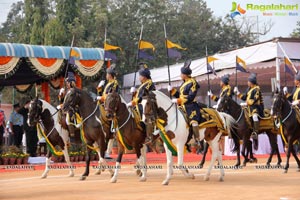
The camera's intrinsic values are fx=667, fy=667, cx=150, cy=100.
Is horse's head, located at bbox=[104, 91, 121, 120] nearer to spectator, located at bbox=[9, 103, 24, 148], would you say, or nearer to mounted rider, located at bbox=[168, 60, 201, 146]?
mounted rider, located at bbox=[168, 60, 201, 146]

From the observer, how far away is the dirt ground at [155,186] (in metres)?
10.1

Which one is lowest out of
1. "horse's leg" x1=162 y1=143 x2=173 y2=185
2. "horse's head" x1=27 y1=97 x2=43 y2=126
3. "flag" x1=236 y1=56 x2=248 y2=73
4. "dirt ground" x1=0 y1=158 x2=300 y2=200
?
"dirt ground" x1=0 y1=158 x2=300 y2=200

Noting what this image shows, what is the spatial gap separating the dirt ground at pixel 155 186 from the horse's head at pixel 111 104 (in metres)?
1.29

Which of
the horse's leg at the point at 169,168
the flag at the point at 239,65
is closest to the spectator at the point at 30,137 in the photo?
the flag at the point at 239,65

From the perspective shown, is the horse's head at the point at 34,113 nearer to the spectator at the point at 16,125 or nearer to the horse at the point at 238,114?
the horse at the point at 238,114

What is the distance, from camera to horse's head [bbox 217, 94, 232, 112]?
16198 millimetres

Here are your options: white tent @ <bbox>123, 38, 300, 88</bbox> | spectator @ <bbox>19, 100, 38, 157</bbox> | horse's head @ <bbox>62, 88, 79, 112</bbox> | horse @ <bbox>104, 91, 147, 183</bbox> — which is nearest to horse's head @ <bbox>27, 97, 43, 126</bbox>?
horse's head @ <bbox>62, 88, 79, 112</bbox>

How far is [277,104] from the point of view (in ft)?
47.4

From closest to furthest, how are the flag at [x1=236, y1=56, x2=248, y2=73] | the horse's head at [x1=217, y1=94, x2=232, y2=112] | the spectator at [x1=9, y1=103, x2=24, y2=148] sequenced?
the horse's head at [x1=217, y1=94, x2=232, y2=112] → the flag at [x1=236, y1=56, x2=248, y2=73] → the spectator at [x1=9, y1=103, x2=24, y2=148]

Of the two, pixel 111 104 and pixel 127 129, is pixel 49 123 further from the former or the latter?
pixel 111 104

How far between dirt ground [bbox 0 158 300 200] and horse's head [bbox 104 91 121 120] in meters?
1.29

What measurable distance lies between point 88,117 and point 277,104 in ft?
13.5

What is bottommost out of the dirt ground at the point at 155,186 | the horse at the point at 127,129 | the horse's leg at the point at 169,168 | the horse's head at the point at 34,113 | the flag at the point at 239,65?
the dirt ground at the point at 155,186

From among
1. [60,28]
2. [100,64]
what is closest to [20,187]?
[100,64]
